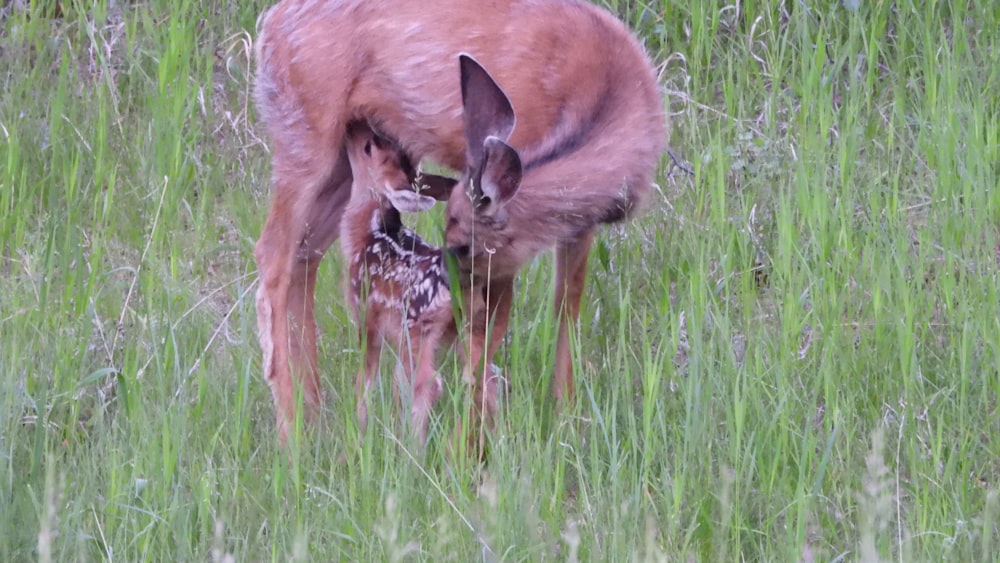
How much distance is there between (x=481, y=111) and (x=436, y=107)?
722 millimetres

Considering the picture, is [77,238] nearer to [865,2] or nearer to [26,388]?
[26,388]

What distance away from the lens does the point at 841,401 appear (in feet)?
14.3

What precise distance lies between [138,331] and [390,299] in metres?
1.00

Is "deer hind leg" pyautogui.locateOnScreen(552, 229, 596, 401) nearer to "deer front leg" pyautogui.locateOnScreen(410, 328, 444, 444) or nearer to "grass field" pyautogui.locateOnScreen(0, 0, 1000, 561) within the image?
"grass field" pyautogui.locateOnScreen(0, 0, 1000, 561)

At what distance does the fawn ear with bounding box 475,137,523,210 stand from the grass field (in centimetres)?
58

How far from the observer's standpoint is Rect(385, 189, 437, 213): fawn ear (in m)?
4.68

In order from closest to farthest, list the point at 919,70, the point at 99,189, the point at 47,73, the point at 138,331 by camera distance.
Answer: the point at 138,331 → the point at 99,189 → the point at 919,70 → the point at 47,73

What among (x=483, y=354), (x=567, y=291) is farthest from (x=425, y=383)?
(x=567, y=291)

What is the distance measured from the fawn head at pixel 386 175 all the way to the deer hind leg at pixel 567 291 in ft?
1.58

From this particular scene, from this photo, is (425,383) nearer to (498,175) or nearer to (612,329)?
(498,175)

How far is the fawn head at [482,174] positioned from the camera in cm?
436

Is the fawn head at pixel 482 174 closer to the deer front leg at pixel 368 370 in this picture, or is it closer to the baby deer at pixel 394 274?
the baby deer at pixel 394 274

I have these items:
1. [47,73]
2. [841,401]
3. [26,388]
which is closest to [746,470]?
[841,401]

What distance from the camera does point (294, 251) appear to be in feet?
18.1
